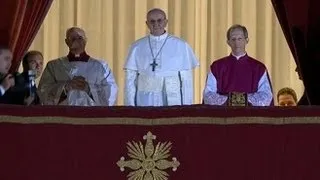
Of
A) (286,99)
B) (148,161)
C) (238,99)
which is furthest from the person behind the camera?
(286,99)

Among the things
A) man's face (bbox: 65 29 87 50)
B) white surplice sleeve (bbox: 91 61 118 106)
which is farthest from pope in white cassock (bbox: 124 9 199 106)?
man's face (bbox: 65 29 87 50)

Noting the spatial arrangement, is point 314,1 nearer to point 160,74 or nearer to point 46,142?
point 160,74

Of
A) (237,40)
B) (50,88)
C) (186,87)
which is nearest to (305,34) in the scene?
(237,40)

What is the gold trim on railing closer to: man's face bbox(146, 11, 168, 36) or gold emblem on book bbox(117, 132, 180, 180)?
gold emblem on book bbox(117, 132, 180, 180)

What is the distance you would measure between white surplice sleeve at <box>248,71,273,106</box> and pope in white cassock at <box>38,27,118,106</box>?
97 cm

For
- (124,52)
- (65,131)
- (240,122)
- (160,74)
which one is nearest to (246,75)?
(160,74)

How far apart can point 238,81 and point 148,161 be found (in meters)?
1.20

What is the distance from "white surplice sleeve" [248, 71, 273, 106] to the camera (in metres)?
6.53

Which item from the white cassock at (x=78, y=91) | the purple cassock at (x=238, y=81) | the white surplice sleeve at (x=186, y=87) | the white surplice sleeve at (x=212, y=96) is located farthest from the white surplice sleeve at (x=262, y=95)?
the white cassock at (x=78, y=91)

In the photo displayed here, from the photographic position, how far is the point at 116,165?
5.78 m

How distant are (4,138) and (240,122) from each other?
1.33m

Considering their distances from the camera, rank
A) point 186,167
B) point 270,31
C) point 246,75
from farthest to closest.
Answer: point 270,31 < point 246,75 < point 186,167

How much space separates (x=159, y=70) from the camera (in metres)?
6.92

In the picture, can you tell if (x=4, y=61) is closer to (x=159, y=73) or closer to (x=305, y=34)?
(x=159, y=73)
